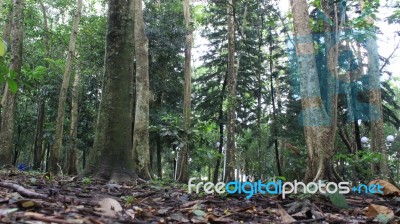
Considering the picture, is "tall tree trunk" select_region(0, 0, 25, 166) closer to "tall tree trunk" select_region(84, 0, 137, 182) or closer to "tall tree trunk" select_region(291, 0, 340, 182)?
"tall tree trunk" select_region(84, 0, 137, 182)

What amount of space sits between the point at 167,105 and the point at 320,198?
13397mm

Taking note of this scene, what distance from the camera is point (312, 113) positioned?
512 cm

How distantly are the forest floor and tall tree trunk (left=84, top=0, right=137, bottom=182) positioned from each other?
106 cm

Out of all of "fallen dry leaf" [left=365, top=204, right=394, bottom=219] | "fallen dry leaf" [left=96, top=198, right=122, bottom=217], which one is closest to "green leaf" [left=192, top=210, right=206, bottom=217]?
"fallen dry leaf" [left=96, top=198, right=122, bottom=217]

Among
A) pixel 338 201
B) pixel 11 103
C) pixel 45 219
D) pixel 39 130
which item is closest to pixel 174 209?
pixel 45 219

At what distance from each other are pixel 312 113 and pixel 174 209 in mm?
2834

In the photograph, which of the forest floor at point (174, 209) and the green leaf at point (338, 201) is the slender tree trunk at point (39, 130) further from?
the green leaf at point (338, 201)

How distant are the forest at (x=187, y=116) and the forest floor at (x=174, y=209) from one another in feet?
0.04

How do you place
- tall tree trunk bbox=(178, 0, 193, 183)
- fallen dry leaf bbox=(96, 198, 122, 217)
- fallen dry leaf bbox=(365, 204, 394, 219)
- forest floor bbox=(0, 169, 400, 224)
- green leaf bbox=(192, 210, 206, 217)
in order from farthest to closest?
tall tree trunk bbox=(178, 0, 193, 183), fallen dry leaf bbox=(365, 204, 394, 219), green leaf bbox=(192, 210, 206, 217), fallen dry leaf bbox=(96, 198, 122, 217), forest floor bbox=(0, 169, 400, 224)

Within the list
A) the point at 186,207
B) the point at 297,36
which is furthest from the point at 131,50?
the point at 186,207

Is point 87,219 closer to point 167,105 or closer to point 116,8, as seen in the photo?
point 116,8

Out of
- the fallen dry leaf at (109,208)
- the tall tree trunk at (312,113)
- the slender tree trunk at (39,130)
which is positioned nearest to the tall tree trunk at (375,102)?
the tall tree trunk at (312,113)

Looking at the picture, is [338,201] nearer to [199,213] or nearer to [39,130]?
[199,213]

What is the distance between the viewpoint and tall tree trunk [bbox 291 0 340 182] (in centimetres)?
496
